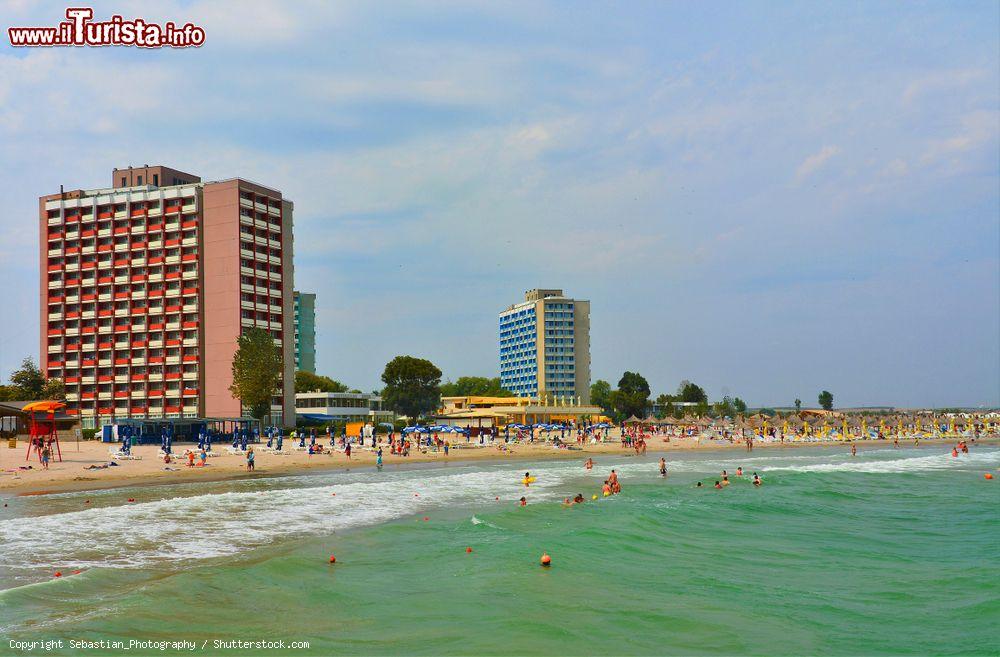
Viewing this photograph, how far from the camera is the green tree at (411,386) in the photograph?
380ft

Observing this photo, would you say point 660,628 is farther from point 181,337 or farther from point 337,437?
point 181,337

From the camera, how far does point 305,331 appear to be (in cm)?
17488

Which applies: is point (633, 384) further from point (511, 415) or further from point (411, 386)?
point (411, 386)

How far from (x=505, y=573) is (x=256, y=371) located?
219ft

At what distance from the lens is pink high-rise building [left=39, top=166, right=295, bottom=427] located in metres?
92.6

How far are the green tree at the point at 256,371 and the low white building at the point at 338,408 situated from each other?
16501 millimetres

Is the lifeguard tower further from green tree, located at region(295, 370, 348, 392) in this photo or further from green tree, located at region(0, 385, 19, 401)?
green tree, located at region(295, 370, 348, 392)

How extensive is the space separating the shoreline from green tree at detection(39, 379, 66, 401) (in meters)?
24.6

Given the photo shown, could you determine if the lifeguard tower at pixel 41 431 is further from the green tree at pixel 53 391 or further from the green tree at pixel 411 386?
the green tree at pixel 411 386

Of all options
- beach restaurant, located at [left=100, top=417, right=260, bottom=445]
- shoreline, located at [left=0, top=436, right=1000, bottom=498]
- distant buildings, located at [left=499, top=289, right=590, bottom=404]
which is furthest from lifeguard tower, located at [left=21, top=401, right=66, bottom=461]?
distant buildings, located at [left=499, top=289, right=590, bottom=404]

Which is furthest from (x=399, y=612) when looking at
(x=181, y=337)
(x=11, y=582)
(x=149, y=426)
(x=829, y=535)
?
(x=181, y=337)

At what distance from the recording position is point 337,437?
8144 centimetres

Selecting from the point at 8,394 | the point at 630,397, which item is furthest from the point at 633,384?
the point at 8,394

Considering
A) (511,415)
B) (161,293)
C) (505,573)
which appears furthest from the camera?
(511,415)
